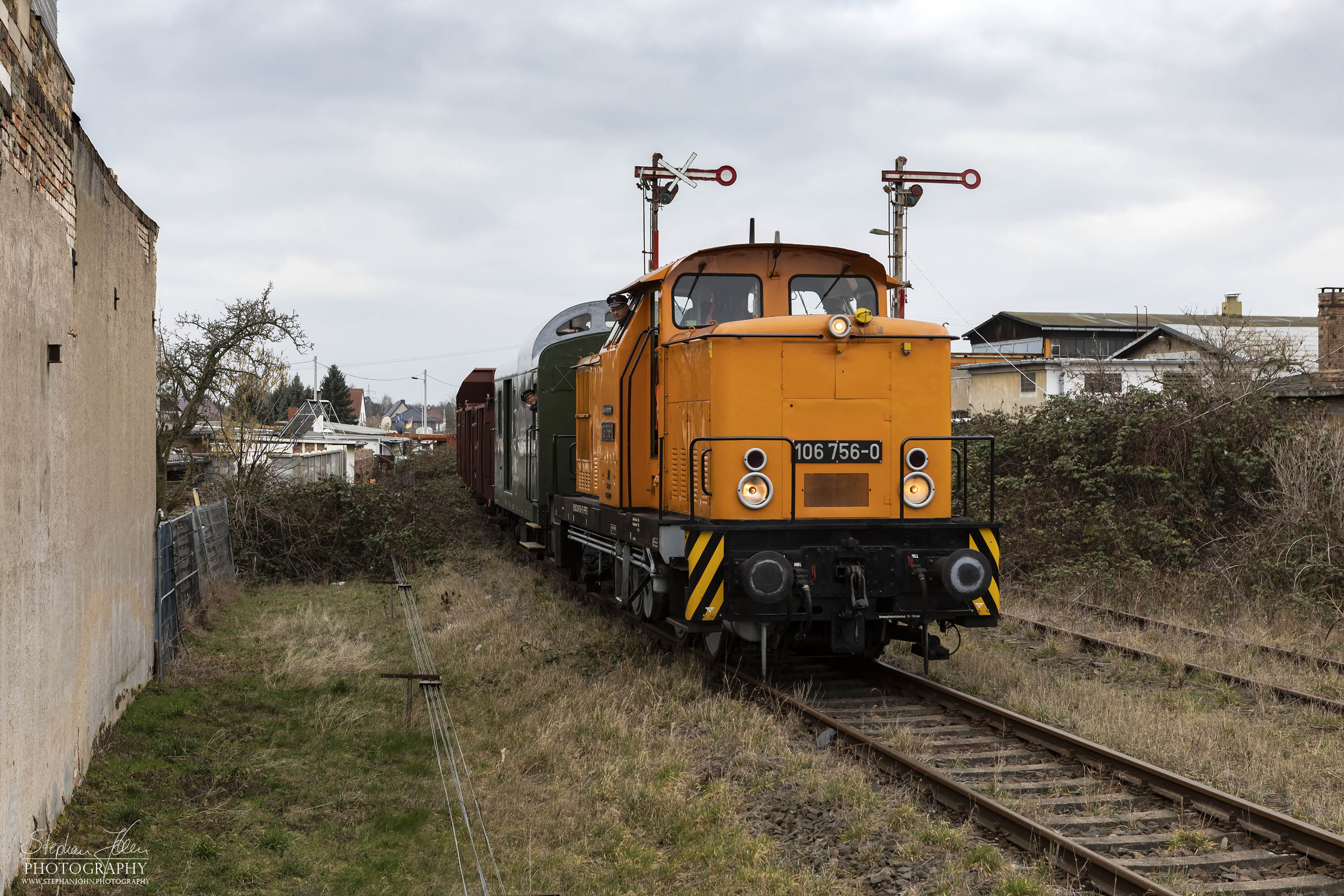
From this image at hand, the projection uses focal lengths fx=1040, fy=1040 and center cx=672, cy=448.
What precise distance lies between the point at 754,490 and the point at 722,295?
71.5 inches

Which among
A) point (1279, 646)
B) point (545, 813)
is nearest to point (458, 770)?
point (545, 813)

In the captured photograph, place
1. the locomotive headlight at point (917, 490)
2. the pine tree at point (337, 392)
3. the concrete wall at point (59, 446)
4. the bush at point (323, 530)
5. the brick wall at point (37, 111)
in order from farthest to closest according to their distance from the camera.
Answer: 1. the pine tree at point (337, 392)
2. the bush at point (323, 530)
3. the locomotive headlight at point (917, 490)
4. the brick wall at point (37, 111)
5. the concrete wall at point (59, 446)

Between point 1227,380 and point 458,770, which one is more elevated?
point 1227,380

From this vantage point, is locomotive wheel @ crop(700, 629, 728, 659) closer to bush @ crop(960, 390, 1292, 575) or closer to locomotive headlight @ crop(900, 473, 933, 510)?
locomotive headlight @ crop(900, 473, 933, 510)

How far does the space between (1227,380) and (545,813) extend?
13032mm

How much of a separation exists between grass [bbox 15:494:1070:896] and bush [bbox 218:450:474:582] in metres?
5.99

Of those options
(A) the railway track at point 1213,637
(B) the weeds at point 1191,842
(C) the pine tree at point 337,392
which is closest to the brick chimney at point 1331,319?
(A) the railway track at point 1213,637

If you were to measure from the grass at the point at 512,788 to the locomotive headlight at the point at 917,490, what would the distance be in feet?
6.42

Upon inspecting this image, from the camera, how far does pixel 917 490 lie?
8102 millimetres

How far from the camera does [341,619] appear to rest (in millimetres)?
12500

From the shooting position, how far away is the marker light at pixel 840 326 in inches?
310

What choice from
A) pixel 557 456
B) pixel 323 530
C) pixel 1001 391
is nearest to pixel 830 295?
pixel 557 456

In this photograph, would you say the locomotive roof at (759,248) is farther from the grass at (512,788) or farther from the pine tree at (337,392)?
the pine tree at (337,392)

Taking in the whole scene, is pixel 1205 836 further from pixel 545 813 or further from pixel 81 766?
pixel 81 766
